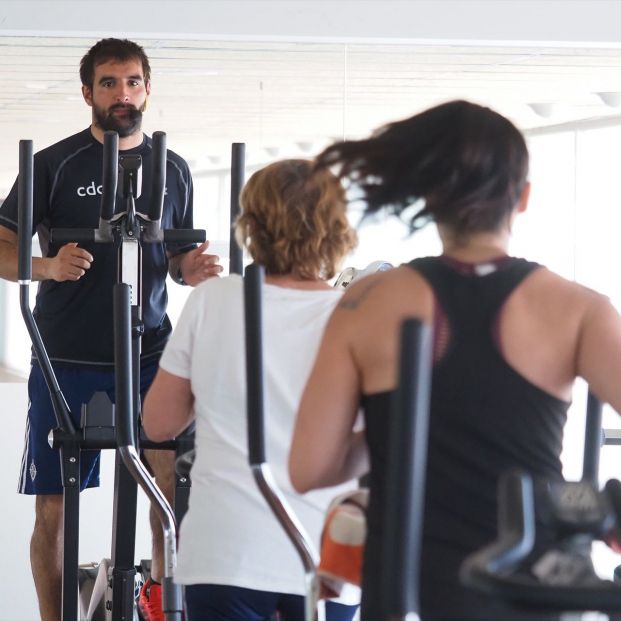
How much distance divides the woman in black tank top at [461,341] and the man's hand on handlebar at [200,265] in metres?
1.67

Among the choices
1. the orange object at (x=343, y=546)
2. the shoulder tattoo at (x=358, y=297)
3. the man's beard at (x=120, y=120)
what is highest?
the man's beard at (x=120, y=120)

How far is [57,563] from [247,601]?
1.55 meters

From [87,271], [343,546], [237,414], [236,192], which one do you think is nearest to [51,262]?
[87,271]

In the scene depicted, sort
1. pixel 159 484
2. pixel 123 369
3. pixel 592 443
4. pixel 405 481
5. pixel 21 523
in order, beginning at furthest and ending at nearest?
pixel 21 523
pixel 159 484
pixel 123 369
pixel 592 443
pixel 405 481

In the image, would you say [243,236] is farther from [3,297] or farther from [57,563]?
[3,297]

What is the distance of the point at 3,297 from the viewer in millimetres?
7543

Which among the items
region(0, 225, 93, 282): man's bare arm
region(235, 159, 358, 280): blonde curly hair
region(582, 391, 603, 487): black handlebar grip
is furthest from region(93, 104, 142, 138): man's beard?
region(582, 391, 603, 487): black handlebar grip

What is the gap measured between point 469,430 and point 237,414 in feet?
2.37

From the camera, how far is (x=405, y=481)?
1.07 meters

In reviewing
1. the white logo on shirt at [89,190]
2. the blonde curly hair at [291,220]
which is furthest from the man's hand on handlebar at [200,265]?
the blonde curly hair at [291,220]

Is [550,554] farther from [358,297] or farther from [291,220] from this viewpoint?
[291,220]

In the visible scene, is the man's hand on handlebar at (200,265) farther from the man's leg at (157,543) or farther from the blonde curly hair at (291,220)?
the blonde curly hair at (291,220)

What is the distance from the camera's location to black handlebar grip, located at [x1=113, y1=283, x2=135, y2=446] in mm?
2074

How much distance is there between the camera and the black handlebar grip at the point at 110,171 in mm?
2646
